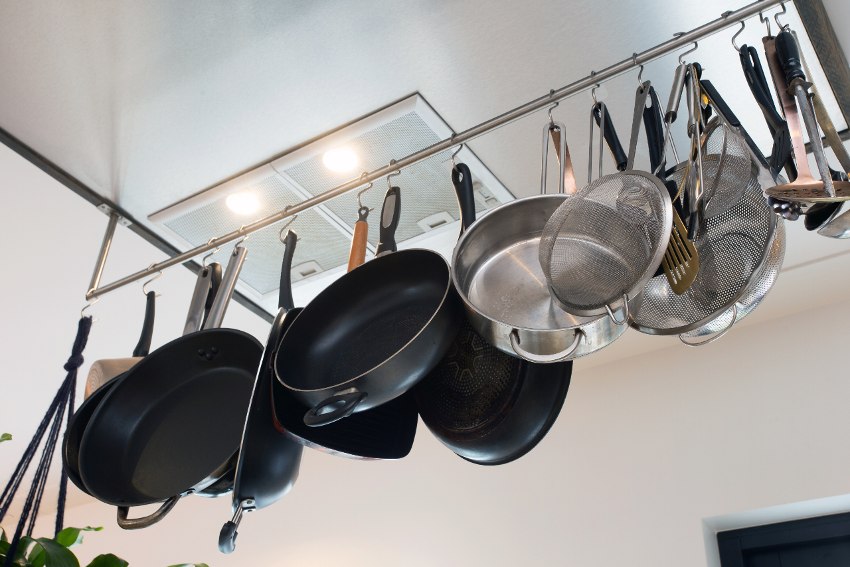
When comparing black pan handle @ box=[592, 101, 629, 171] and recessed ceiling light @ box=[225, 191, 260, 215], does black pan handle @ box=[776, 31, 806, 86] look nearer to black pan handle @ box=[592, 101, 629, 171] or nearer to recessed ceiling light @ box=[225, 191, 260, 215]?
black pan handle @ box=[592, 101, 629, 171]

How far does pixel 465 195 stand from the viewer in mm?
1258

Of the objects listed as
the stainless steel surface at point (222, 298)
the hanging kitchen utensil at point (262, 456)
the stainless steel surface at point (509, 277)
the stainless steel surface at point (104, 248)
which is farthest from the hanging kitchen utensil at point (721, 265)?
the stainless steel surface at point (104, 248)

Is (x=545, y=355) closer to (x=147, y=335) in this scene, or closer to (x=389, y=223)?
(x=389, y=223)

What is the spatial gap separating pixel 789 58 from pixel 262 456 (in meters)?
0.82

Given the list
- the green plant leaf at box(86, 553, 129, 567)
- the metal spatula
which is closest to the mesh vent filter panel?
the green plant leaf at box(86, 553, 129, 567)

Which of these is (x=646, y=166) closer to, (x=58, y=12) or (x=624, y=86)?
(x=624, y=86)

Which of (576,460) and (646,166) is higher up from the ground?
(646,166)

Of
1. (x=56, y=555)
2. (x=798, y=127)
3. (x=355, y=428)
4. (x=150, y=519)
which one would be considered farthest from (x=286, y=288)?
(x=798, y=127)

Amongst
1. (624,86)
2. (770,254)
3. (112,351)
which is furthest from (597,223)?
(112,351)

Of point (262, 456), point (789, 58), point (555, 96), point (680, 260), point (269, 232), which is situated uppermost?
point (269, 232)

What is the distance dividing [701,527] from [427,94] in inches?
43.4

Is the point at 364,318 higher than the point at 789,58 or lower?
lower

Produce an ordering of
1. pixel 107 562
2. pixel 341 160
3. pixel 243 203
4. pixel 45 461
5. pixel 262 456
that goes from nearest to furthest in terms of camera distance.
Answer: pixel 262 456 → pixel 107 562 → pixel 45 461 → pixel 341 160 → pixel 243 203

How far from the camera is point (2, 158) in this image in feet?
6.02
